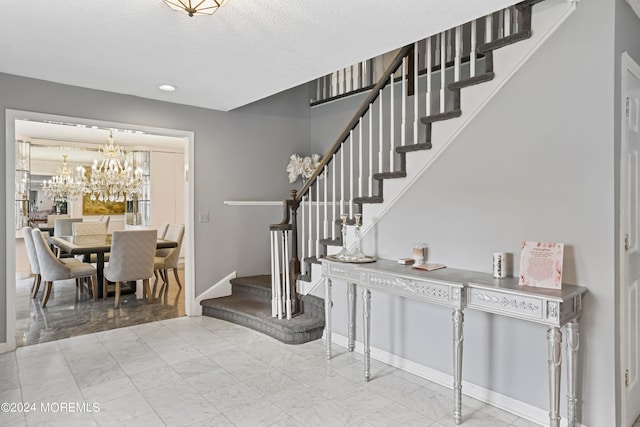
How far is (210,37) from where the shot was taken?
264cm

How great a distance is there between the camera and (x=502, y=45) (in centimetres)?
245

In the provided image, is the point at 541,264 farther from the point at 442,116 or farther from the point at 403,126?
the point at 403,126

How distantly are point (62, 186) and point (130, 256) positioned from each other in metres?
4.13

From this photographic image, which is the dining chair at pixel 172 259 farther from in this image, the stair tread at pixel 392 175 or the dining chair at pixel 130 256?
the stair tread at pixel 392 175

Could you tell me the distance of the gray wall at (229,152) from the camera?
400 cm

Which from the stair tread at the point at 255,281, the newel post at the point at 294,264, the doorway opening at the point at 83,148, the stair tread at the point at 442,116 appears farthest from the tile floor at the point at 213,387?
the stair tread at the point at 442,116

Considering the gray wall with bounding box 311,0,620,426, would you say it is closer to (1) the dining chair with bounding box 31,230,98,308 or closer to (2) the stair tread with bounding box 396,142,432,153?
(2) the stair tread with bounding box 396,142,432,153

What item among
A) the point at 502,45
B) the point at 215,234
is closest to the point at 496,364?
the point at 502,45

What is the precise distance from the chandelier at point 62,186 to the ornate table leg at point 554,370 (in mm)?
8315

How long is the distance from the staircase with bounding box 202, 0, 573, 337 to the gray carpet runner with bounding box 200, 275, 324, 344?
0.06 ft

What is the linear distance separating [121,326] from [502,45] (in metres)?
4.35

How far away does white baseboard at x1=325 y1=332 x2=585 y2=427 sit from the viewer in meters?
2.30

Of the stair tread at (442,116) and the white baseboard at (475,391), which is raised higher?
the stair tread at (442,116)

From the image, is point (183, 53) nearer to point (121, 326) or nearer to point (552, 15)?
point (552, 15)
